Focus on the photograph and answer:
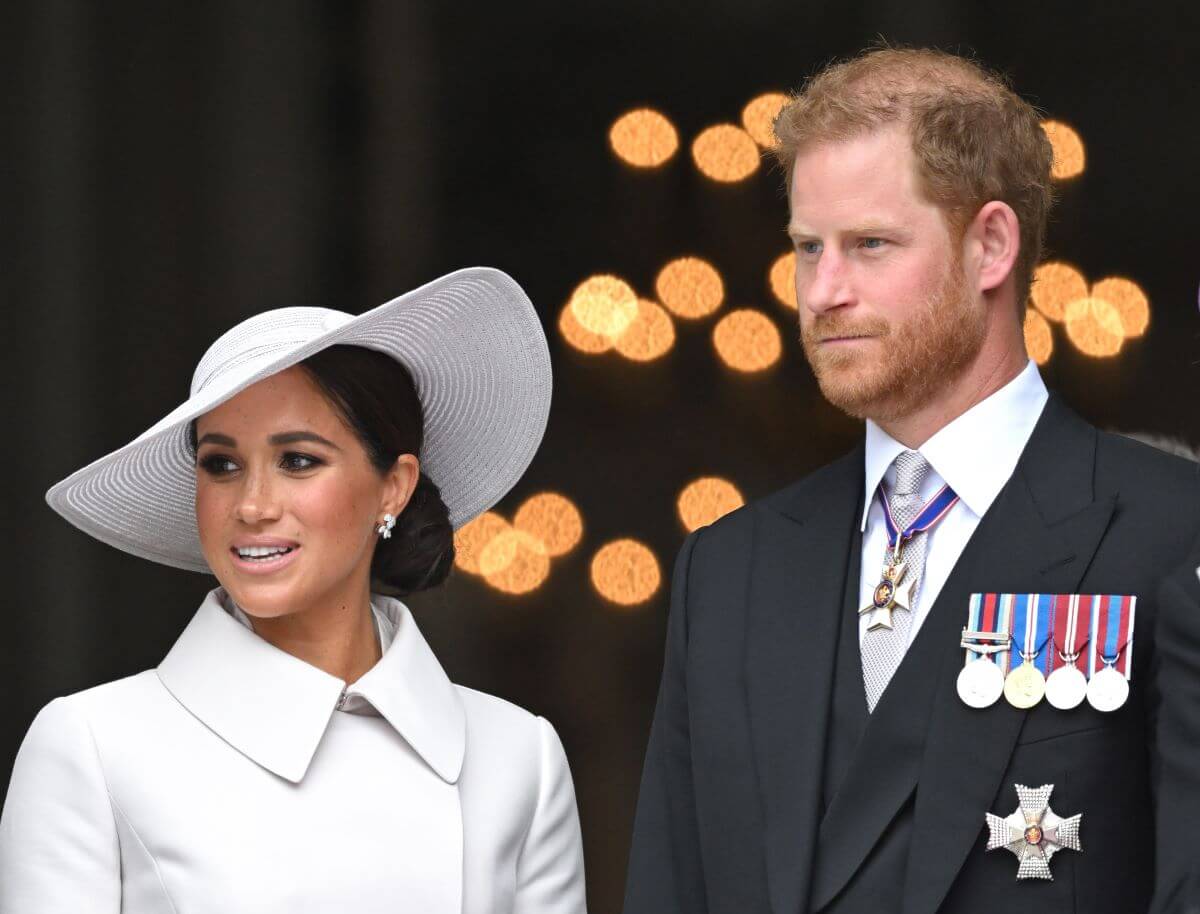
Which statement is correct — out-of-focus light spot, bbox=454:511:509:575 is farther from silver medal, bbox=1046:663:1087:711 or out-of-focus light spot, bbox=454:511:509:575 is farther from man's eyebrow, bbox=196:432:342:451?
silver medal, bbox=1046:663:1087:711

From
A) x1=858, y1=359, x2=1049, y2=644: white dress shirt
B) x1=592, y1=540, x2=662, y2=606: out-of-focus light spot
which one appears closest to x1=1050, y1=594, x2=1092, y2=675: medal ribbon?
x1=858, y1=359, x2=1049, y2=644: white dress shirt

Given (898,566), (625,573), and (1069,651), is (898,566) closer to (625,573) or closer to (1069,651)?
(1069,651)

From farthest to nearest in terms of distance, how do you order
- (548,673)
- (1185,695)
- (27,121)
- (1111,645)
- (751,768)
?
(548,673) < (27,121) < (751,768) < (1111,645) < (1185,695)

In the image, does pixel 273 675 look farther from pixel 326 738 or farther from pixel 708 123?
pixel 708 123

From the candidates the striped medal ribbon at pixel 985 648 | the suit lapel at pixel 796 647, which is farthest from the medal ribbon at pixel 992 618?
the suit lapel at pixel 796 647

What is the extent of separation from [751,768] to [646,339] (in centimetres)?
165

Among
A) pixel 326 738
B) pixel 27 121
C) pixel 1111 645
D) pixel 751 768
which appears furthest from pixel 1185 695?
pixel 27 121

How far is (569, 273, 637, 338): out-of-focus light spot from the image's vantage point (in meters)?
4.41

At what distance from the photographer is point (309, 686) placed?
3049 millimetres

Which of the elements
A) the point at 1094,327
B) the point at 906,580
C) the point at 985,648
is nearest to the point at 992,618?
the point at 985,648

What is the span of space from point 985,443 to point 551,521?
1611 mm

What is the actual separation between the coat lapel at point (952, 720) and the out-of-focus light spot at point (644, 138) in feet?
5.48

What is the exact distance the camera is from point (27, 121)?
3.99 metres

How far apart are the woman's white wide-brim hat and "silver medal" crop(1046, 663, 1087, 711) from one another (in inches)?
36.6
